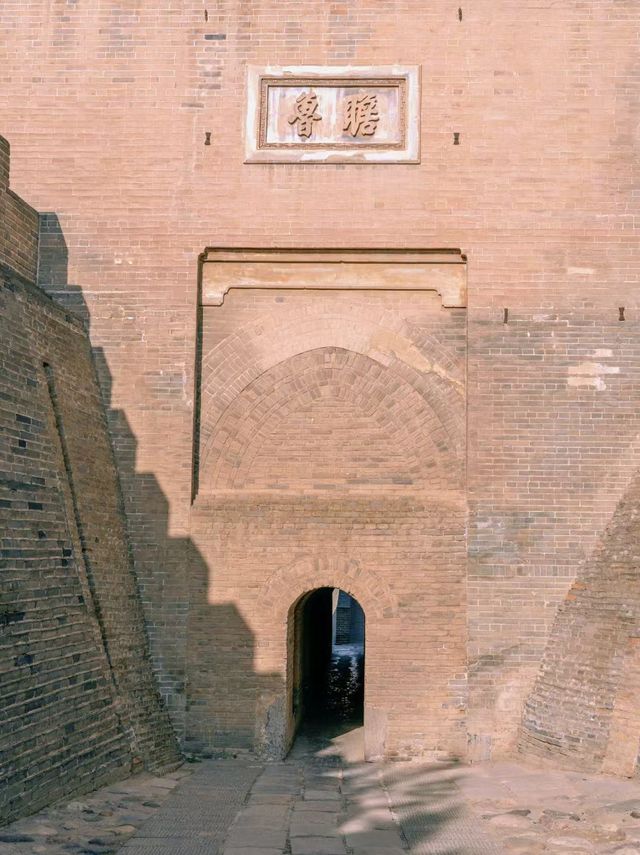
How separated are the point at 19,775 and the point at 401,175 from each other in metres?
7.57

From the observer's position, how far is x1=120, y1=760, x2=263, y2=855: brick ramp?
6.81 meters

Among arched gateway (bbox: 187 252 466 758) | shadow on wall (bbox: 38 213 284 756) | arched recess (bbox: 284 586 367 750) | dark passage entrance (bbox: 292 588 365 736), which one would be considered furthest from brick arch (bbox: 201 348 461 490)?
dark passage entrance (bbox: 292 588 365 736)

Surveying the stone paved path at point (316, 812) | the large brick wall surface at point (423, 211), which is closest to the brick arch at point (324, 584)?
the large brick wall surface at point (423, 211)

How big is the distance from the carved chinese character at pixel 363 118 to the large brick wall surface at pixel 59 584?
3.92m

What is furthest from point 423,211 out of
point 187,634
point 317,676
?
point 317,676

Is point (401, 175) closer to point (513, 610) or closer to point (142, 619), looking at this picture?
point (513, 610)

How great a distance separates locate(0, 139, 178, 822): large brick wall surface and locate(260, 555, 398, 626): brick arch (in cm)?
153

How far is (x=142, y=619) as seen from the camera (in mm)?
10359

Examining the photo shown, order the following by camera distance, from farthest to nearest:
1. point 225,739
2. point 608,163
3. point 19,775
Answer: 1. point 608,163
2. point 225,739
3. point 19,775

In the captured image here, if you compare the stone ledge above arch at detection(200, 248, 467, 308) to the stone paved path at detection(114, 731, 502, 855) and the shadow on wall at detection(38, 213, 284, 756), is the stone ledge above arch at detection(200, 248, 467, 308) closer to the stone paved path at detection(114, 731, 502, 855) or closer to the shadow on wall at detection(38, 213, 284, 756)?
the shadow on wall at detection(38, 213, 284, 756)

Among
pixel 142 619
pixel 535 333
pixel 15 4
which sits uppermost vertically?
pixel 15 4

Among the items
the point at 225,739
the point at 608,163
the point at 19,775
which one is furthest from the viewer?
the point at 608,163

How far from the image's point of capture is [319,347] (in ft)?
35.9

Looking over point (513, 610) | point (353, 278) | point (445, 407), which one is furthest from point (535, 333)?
point (513, 610)
